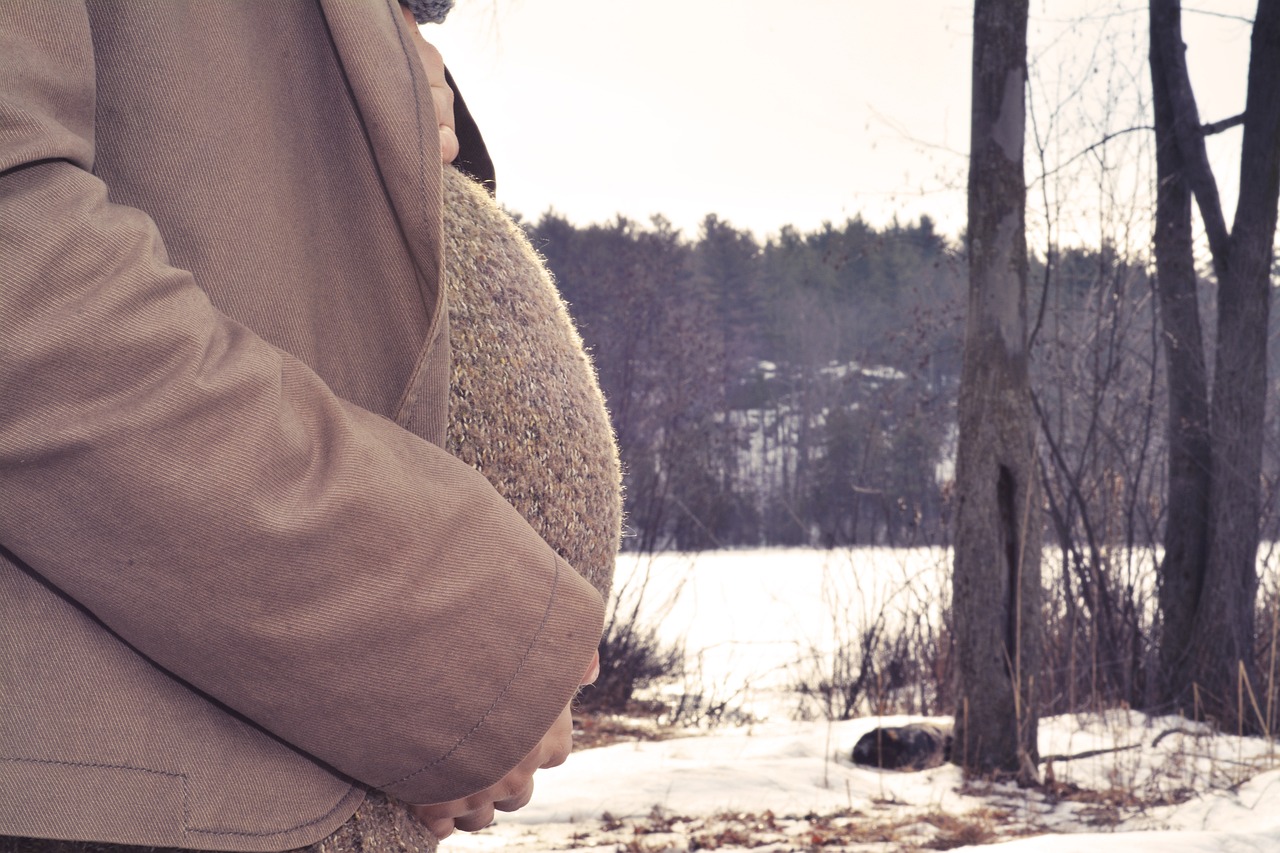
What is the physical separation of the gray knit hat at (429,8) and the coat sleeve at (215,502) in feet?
1.85

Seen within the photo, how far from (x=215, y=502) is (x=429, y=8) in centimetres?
78

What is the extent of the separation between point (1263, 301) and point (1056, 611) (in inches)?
83.2

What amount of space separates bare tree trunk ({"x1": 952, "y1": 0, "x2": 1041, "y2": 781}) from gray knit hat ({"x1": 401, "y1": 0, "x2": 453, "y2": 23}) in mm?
3697

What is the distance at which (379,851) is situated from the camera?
832 millimetres

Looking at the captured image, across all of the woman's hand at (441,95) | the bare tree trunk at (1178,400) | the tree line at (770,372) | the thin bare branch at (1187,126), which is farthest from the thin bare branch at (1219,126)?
the woman's hand at (441,95)

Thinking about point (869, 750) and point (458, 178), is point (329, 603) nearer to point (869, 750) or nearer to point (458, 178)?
point (458, 178)

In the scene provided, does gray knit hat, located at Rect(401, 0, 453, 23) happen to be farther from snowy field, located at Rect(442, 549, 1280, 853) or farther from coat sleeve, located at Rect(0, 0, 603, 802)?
snowy field, located at Rect(442, 549, 1280, 853)

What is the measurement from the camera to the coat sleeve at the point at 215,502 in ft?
2.08

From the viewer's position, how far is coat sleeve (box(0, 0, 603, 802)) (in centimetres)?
63

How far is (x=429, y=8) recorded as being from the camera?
1235 millimetres

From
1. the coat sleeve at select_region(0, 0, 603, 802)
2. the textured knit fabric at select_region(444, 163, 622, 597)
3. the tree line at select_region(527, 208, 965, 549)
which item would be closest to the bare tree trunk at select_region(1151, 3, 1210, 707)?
the tree line at select_region(527, 208, 965, 549)

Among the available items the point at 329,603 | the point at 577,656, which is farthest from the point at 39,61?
the point at 577,656

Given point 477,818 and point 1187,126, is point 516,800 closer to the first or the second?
point 477,818

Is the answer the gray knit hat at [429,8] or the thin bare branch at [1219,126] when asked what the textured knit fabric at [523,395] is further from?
the thin bare branch at [1219,126]
